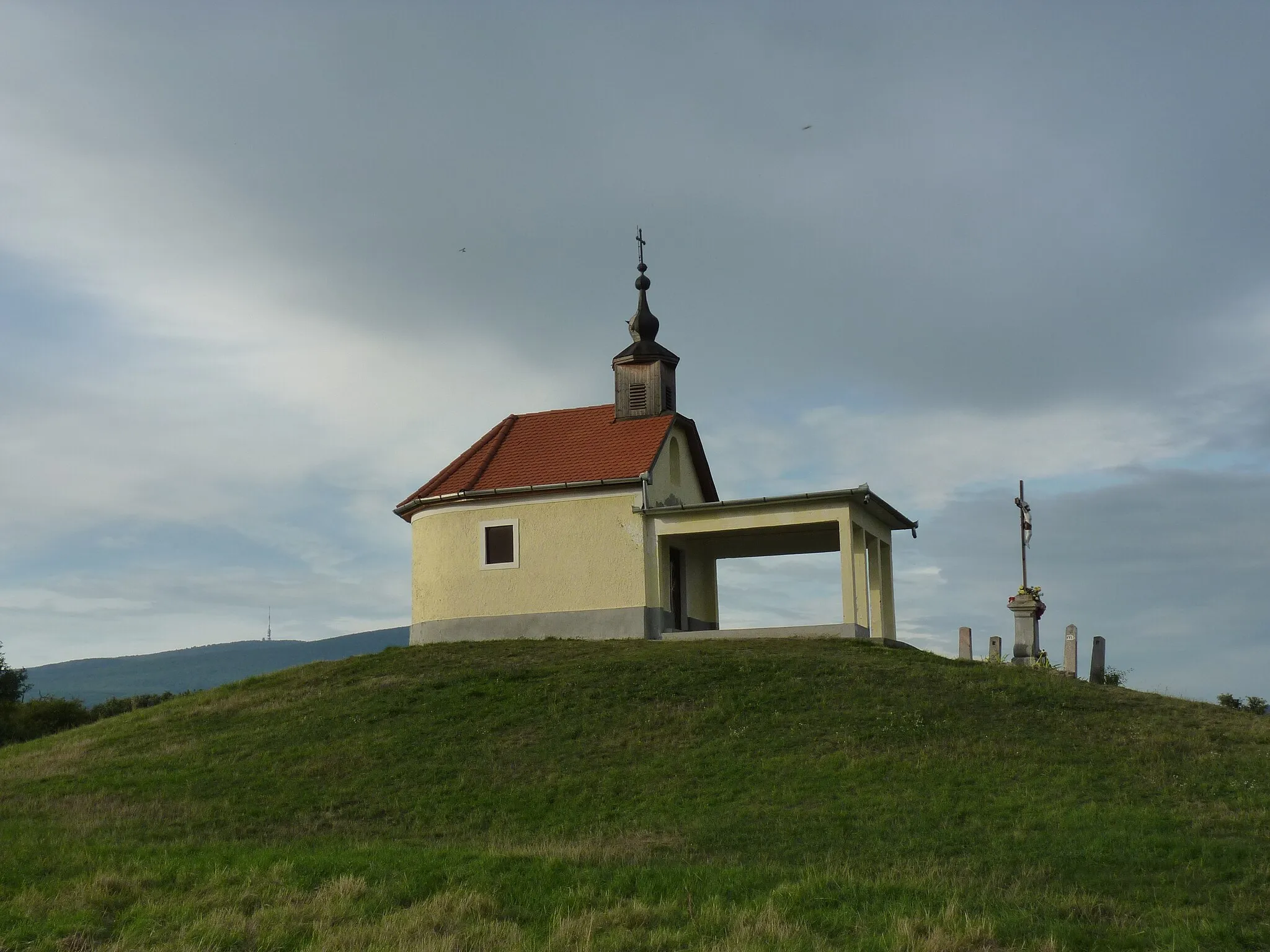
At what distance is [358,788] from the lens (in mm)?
17328

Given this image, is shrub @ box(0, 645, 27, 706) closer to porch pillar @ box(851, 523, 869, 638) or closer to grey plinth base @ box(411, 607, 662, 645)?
grey plinth base @ box(411, 607, 662, 645)

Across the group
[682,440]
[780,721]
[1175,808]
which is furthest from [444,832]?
[682,440]

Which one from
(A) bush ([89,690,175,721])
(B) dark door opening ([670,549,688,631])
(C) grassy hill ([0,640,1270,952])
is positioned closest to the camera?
(C) grassy hill ([0,640,1270,952])

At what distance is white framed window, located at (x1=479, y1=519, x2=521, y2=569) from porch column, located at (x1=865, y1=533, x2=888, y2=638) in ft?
27.5

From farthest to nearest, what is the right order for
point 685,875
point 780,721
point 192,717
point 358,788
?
point 192,717 < point 780,721 < point 358,788 < point 685,875

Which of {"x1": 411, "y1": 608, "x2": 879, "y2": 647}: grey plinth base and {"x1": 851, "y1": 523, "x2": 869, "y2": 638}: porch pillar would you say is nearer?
{"x1": 411, "y1": 608, "x2": 879, "y2": 647}: grey plinth base

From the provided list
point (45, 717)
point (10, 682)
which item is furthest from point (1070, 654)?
point (10, 682)

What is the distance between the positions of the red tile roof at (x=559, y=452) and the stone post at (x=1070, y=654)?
9.97 metres

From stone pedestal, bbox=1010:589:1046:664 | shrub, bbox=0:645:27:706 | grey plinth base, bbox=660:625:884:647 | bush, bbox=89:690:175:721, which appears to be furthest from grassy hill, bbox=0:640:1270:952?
shrub, bbox=0:645:27:706

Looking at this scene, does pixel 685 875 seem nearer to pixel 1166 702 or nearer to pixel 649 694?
pixel 649 694

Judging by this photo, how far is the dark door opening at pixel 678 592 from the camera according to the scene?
1212 inches

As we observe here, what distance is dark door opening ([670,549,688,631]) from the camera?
30797mm

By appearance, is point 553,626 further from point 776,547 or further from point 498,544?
point 776,547

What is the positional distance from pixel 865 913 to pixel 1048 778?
23.3 feet
